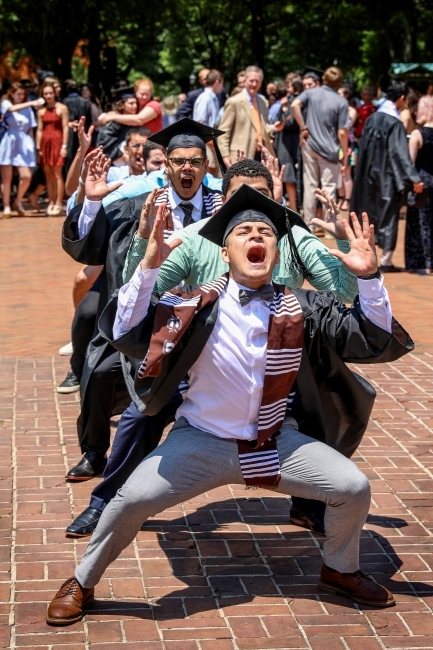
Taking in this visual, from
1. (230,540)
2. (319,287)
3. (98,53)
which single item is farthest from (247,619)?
(98,53)

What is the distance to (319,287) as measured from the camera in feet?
16.5

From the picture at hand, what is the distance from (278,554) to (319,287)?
1.28 meters

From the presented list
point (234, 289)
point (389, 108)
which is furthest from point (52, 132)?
point (234, 289)

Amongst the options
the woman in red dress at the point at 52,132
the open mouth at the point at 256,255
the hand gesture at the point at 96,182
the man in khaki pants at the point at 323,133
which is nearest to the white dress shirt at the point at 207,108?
the man in khaki pants at the point at 323,133

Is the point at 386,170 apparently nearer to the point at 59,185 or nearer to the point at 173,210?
the point at 59,185

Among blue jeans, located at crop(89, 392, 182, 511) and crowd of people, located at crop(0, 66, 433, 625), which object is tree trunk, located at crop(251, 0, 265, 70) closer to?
crowd of people, located at crop(0, 66, 433, 625)

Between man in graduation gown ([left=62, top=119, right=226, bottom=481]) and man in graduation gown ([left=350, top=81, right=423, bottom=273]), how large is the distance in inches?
271

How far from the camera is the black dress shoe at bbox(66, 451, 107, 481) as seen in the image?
6117 millimetres

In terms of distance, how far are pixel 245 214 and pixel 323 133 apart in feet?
32.9

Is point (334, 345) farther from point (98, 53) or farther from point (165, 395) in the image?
point (98, 53)

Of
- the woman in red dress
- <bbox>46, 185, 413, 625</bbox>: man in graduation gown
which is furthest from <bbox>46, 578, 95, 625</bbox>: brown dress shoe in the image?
the woman in red dress

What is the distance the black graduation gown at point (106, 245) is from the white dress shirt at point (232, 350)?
154cm

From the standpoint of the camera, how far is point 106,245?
600 cm

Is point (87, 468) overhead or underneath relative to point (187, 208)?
underneath
